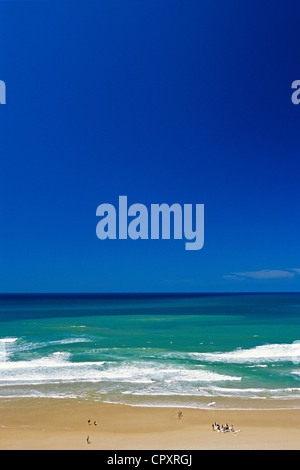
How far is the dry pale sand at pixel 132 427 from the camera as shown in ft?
26.9

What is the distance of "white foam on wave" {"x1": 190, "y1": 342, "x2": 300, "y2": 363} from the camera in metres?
17.4

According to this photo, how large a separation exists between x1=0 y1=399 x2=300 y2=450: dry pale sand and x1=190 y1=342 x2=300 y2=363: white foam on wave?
24.1 feet

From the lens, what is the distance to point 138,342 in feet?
74.6

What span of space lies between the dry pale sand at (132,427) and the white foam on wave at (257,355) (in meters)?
7.35

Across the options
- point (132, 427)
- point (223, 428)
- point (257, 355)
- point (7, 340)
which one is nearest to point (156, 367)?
point (257, 355)

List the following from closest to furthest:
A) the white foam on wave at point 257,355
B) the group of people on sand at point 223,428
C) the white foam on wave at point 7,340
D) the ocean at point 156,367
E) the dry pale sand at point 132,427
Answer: the dry pale sand at point 132,427
the group of people on sand at point 223,428
the ocean at point 156,367
the white foam on wave at point 257,355
the white foam on wave at point 7,340

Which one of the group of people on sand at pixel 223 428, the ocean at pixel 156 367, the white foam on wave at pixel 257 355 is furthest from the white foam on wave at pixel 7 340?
the group of people on sand at pixel 223 428

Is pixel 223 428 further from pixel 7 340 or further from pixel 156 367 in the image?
pixel 7 340

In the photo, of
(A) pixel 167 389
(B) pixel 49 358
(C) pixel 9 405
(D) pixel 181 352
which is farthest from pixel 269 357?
(C) pixel 9 405

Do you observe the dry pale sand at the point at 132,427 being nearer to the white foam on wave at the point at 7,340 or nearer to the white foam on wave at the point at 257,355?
the white foam on wave at the point at 257,355

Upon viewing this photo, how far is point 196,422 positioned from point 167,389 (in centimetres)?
292

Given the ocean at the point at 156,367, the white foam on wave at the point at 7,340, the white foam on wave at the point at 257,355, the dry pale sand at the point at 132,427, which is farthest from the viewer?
the white foam on wave at the point at 7,340

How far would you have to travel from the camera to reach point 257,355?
18672 mm
